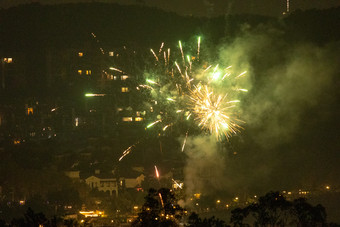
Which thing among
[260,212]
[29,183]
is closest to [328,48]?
[29,183]

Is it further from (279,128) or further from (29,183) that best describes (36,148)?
(279,128)

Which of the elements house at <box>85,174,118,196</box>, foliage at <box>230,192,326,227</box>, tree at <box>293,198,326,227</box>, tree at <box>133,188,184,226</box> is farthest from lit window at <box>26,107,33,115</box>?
tree at <box>293,198,326,227</box>

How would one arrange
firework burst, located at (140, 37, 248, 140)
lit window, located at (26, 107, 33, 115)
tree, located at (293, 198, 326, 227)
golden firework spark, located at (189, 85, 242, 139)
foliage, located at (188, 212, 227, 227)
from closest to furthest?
1. foliage, located at (188, 212, 227, 227)
2. tree, located at (293, 198, 326, 227)
3. golden firework spark, located at (189, 85, 242, 139)
4. firework burst, located at (140, 37, 248, 140)
5. lit window, located at (26, 107, 33, 115)

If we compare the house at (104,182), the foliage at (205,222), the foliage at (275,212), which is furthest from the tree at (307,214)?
the house at (104,182)

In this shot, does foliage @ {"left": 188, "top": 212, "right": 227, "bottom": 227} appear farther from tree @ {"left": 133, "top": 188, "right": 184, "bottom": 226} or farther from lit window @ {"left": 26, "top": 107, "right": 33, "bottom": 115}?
lit window @ {"left": 26, "top": 107, "right": 33, "bottom": 115}

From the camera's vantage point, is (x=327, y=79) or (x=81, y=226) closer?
(x=81, y=226)

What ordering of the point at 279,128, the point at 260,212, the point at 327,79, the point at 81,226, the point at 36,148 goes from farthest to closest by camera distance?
the point at 327,79
the point at 279,128
the point at 36,148
the point at 81,226
the point at 260,212

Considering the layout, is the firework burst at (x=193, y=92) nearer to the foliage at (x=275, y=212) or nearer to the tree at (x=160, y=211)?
the foliage at (x=275, y=212)

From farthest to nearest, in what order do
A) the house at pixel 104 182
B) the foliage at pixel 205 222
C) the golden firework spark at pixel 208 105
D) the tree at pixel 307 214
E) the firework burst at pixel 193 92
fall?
1. the house at pixel 104 182
2. the firework burst at pixel 193 92
3. the golden firework spark at pixel 208 105
4. the tree at pixel 307 214
5. the foliage at pixel 205 222

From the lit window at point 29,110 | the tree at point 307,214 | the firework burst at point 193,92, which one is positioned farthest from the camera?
the lit window at point 29,110
